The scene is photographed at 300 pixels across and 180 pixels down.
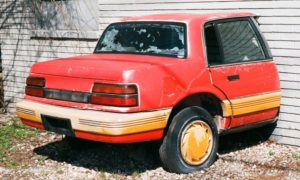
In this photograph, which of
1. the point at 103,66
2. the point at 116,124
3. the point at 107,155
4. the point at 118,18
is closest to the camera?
the point at 116,124

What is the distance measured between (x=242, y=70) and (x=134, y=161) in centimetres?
165

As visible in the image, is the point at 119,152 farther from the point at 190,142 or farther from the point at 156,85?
the point at 156,85

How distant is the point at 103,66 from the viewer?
18.8 feet

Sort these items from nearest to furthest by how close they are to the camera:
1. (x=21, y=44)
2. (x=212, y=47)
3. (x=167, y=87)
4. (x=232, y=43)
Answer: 1. (x=167, y=87)
2. (x=212, y=47)
3. (x=232, y=43)
4. (x=21, y=44)

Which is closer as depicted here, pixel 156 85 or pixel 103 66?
pixel 156 85

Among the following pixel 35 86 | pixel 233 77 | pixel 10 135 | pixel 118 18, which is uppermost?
pixel 118 18

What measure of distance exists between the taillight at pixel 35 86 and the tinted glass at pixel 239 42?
2.06 m

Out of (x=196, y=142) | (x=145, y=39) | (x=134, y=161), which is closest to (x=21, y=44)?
(x=145, y=39)

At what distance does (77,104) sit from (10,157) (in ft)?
6.01

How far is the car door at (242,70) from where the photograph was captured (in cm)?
629

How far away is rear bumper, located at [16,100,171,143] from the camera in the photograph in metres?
5.38

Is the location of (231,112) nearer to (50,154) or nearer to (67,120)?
(67,120)

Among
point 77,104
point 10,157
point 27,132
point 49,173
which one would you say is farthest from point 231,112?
point 27,132

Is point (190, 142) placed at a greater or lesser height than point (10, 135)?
greater
